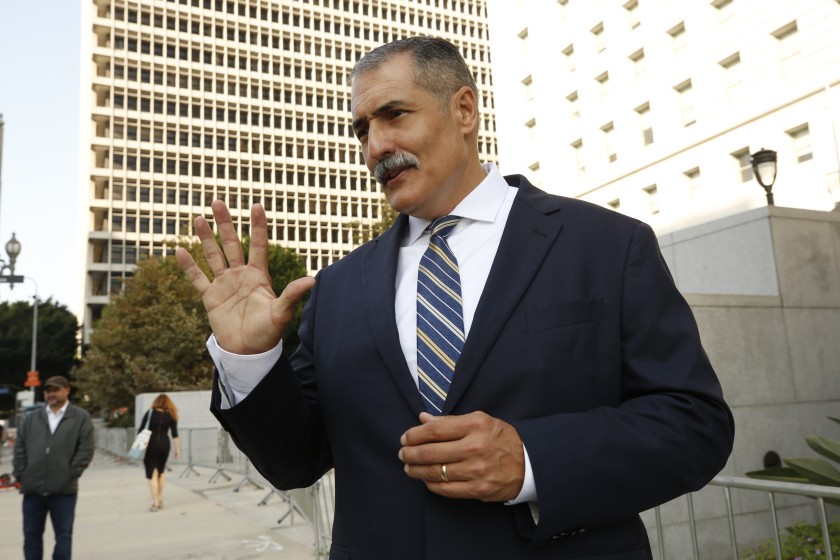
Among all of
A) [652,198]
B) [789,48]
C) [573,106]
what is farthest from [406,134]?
[573,106]

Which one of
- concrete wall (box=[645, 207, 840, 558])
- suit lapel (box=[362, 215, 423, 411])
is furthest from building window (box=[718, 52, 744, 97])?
suit lapel (box=[362, 215, 423, 411])

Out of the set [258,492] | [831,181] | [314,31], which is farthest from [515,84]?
[314,31]

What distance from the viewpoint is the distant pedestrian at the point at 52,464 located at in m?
7.64

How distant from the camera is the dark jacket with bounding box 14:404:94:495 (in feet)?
25.5

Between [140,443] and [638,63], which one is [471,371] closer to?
[140,443]

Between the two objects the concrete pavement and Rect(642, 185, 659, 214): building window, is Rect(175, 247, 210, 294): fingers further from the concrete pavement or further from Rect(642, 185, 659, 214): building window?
Rect(642, 185, 659, 214): building window

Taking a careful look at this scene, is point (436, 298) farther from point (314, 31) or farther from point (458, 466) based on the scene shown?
point (314, 31)

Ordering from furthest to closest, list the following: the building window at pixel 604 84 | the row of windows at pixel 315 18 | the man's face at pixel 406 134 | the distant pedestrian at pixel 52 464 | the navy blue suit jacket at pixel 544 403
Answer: the row of windows at pixel 315 18 < the building window at pixel 604 84 < the distant pedestrian at pixel 52 464 < the man's face at pixel 406 134 < the navy blue suit jacket at pixel 544 403

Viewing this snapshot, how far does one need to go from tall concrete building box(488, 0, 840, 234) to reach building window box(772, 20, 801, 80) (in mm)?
42

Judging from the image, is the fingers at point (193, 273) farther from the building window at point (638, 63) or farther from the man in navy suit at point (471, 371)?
the building window at point (638, 63)

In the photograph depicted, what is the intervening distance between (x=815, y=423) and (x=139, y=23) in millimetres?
84021

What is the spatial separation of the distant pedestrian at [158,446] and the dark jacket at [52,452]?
440cm

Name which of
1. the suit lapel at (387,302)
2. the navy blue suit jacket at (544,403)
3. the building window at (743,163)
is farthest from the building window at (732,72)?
the navy blue suit jacket at (544,403)

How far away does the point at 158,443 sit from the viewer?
13227mm
